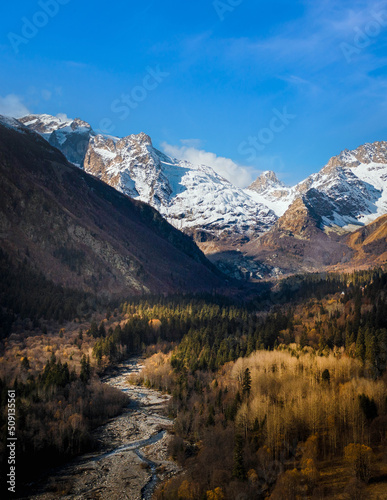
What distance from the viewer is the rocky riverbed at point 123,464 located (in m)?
46.8

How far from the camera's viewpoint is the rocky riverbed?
46812 mm

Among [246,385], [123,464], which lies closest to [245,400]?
[246,385]

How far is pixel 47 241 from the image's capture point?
185375 millimetres

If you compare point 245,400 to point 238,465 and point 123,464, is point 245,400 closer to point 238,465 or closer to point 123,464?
point 238,465

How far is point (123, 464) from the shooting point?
53.9m

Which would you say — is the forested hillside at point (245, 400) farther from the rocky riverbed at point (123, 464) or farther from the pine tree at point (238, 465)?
the rocky riverbed at point (123, 464)

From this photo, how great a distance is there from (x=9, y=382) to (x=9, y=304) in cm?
5845

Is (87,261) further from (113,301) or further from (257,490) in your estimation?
(257,490)

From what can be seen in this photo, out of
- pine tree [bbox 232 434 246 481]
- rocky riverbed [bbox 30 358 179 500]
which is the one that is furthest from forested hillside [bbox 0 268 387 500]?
rocky riverbed [bbox 30 358 179 500]

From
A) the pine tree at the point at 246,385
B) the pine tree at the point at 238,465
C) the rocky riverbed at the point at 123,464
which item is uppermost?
the pine tree at the point at 246,385

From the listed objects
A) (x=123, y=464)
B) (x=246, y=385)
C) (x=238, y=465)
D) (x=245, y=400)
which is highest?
(x=246, y=385)

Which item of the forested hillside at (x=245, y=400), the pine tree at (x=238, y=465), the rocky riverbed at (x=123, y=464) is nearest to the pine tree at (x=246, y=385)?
the forested hillside at (x=245, y=400)

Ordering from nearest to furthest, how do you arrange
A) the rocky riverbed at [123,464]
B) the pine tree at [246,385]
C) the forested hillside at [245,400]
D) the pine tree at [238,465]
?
the forested hillside at [245,400] → the pine tree at [238,465] → the rocky riverbed at [123,464] → the pine tree at [246,385]

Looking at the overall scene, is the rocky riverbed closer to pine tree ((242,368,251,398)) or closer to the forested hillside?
the forested hillside
